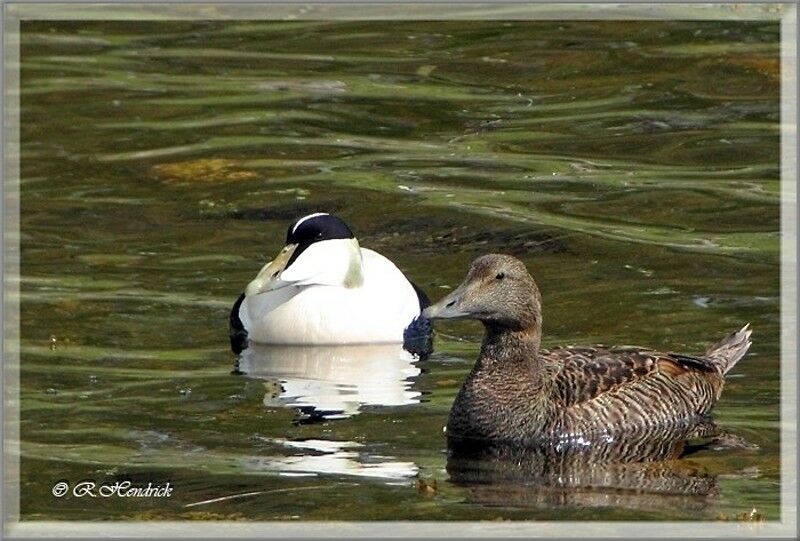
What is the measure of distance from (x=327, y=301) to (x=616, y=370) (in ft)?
11.2

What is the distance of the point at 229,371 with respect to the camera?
1249 cm

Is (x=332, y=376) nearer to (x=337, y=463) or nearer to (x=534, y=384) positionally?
(x=534, y=384)

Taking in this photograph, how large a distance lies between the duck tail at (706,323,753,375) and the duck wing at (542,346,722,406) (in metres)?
Answer: 0.15

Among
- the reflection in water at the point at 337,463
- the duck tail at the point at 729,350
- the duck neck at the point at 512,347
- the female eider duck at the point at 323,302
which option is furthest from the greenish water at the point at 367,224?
the duck neck at the point at 512,347

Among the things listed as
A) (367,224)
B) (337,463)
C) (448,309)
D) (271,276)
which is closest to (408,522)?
(337,463)

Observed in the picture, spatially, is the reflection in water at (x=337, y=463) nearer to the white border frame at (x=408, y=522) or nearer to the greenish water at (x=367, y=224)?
the greenish water at (x=367, y=224)

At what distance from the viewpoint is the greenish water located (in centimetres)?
1011

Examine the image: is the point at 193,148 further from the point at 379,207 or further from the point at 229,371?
the point at 229,371

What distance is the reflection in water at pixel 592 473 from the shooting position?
9.55 m

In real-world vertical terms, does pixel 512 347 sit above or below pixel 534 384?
above

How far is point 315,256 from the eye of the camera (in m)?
13.7

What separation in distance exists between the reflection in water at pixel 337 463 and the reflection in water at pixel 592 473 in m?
0.29

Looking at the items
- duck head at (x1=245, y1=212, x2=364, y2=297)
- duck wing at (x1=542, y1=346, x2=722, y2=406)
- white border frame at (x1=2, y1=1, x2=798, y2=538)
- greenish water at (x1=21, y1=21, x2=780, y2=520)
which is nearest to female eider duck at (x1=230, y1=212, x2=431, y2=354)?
duck head at (x1=245, y1=212, x2=364, y2=297)

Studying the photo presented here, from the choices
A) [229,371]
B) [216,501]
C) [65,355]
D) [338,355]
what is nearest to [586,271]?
[338,355]
